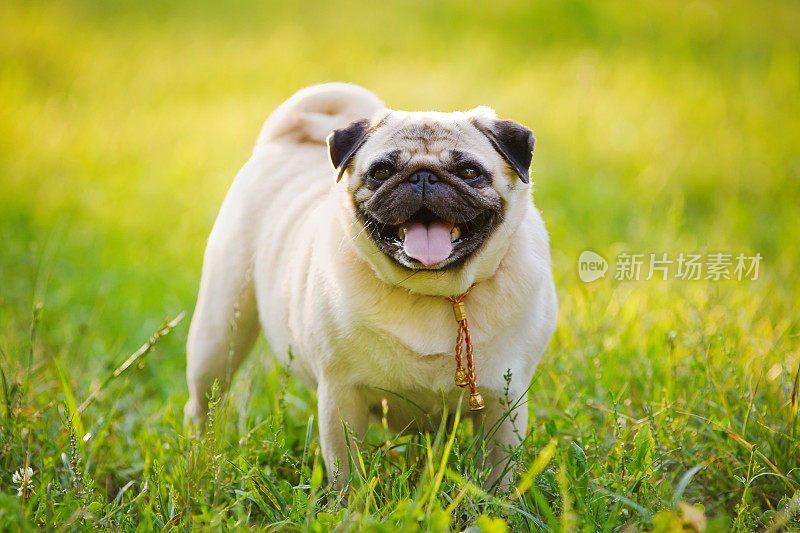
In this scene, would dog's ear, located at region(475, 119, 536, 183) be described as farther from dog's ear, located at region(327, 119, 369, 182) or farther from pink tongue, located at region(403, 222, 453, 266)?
dog's ear, located at region(327, 119, 369, 182)

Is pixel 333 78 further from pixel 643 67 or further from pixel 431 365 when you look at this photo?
pixel 431 365

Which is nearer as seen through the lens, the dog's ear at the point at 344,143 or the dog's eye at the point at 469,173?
the dog's eye at the point at 469,173

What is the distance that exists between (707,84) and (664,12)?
A: 2514 millimetres

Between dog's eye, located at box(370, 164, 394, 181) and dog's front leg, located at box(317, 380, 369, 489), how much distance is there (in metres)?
0.78

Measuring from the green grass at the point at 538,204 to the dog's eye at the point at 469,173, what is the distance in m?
0.93

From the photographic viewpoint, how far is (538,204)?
661 cm

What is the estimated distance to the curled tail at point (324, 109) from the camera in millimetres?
3641

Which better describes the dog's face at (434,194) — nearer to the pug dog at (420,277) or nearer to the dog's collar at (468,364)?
the pug dog at (420,277)

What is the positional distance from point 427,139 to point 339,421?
43.1 inches
